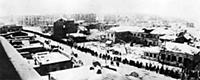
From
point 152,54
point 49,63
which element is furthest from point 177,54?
point 49,63

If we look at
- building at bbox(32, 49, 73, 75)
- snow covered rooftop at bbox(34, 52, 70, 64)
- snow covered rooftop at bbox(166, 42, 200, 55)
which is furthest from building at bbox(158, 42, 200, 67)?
snow covered rooftop at bbox(34, 52, 70, 64)

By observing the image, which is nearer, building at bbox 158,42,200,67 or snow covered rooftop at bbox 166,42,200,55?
building at bbox 158,42,200,67

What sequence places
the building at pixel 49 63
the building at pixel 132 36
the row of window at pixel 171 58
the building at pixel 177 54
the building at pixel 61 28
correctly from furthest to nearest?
the building at pixel 61 28 → the building at pixel 132 36 → the row of window at pixel 171 58 → the building at pixel 177 54 → the building at pixel 49 63

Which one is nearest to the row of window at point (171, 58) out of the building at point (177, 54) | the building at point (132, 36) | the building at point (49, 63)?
the building at point (177, 54)

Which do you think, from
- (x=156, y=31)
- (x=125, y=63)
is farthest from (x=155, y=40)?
(x=125, y=63)

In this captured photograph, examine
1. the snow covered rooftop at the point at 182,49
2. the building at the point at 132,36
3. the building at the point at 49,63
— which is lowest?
the building at the point at 132,36

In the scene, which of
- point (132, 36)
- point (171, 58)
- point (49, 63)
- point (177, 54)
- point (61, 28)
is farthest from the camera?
point (61, 28)

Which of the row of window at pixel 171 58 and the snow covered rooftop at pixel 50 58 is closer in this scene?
the snow covered rooftop at pixel 50 58

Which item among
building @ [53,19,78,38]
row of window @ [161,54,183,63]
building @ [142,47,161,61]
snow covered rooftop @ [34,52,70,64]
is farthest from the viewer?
building @ [53,19,78,38]

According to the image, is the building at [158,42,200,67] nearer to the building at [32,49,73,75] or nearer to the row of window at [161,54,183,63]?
the row of window at [161,54,183,63]

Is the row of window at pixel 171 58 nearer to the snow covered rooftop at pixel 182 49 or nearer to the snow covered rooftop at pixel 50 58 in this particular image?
the snow covered rooftop at pixel 182 49

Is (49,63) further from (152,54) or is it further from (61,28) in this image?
(61,28)
